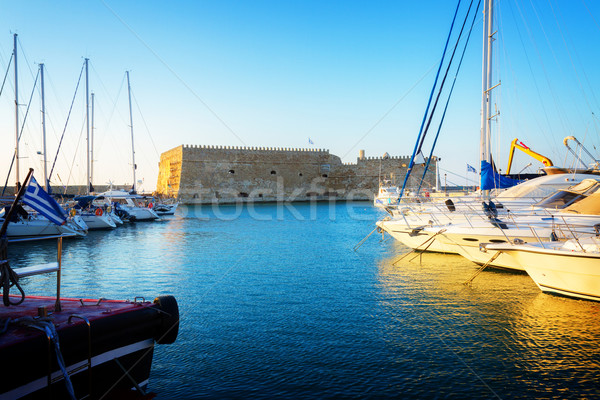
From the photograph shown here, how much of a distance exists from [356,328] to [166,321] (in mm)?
3423

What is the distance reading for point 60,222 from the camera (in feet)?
13.9

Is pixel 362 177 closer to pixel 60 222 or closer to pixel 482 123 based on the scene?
pixel 482 123

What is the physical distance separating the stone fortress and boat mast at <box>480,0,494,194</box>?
3337 centimetres

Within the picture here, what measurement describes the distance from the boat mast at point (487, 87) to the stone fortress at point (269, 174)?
33370 mm

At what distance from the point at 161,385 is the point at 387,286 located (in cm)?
594

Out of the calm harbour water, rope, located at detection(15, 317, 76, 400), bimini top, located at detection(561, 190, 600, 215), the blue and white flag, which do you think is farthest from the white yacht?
rope, located at detection(15, 317, 76, 400)

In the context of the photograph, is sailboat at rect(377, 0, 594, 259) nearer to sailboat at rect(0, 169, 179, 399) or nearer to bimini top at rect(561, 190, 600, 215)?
bimini top at rect(561, 190, 600, 215)

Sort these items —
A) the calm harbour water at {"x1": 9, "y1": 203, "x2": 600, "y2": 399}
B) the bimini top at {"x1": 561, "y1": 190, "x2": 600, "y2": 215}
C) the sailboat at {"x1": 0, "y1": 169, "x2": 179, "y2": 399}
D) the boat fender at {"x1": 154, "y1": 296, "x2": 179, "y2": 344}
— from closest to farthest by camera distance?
the sailboat at {"x1": 0, "y1": 169, "x2": 179, "y2": 399}
the boat fender at {"x1": 154, "y1": 296, "x2": 179, "y2": 344}
the calm harbour water at {"x1": 9, "y1": 203, "x2": 600, "y2": 399}
the bimini top at {"x1": 561, "y1": 190, "x2": 600, "y2": 215}

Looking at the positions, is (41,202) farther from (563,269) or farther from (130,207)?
(130,207)

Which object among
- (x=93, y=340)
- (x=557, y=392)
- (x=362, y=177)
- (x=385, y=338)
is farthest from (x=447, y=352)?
(x=362, y=177)

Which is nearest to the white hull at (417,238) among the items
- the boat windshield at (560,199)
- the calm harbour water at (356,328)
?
the calm harbour water at (356,328)

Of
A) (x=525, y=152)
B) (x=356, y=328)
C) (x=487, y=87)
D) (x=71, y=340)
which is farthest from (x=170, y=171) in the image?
(x=71, y=340)

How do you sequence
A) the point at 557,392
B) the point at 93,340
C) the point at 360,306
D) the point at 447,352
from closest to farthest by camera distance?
the point at 93,340 → the point at 557,392 → the point at 447,352 → the point at 360,306

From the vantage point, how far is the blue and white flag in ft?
12.9
